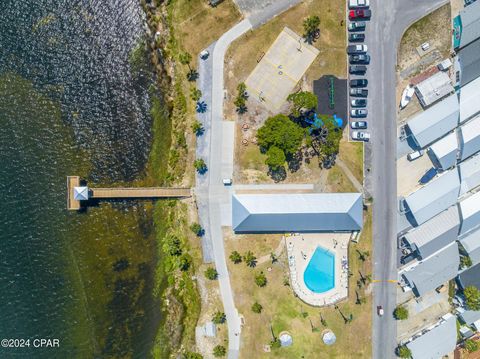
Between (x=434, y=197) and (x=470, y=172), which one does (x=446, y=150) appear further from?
(x=434, y=197)

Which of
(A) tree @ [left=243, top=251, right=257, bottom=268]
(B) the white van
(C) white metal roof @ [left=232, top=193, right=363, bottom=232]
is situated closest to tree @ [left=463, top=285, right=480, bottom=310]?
(C) white metal roof @ [left=232, top=193, right=363, bottom=232]

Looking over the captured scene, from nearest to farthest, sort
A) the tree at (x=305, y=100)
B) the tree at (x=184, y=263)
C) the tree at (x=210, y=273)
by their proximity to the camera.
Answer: the tree at (x=305, y=100), the tree at (x=210, y=273), the tree at (x=184, y=263)

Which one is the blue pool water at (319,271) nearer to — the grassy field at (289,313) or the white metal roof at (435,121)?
the grassy field at (289,313)

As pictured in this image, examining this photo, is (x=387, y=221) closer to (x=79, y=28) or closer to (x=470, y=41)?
(x=470, y=41)

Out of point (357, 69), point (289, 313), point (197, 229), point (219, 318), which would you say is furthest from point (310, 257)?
point (357, 69)

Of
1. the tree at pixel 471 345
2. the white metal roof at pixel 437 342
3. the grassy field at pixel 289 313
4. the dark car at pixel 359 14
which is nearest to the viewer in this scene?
the dark car at pixel 359 14

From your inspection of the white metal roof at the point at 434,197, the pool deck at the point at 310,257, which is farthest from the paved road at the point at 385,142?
the pool deck at the point at 310,257

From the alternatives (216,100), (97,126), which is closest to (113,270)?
(97,126)
